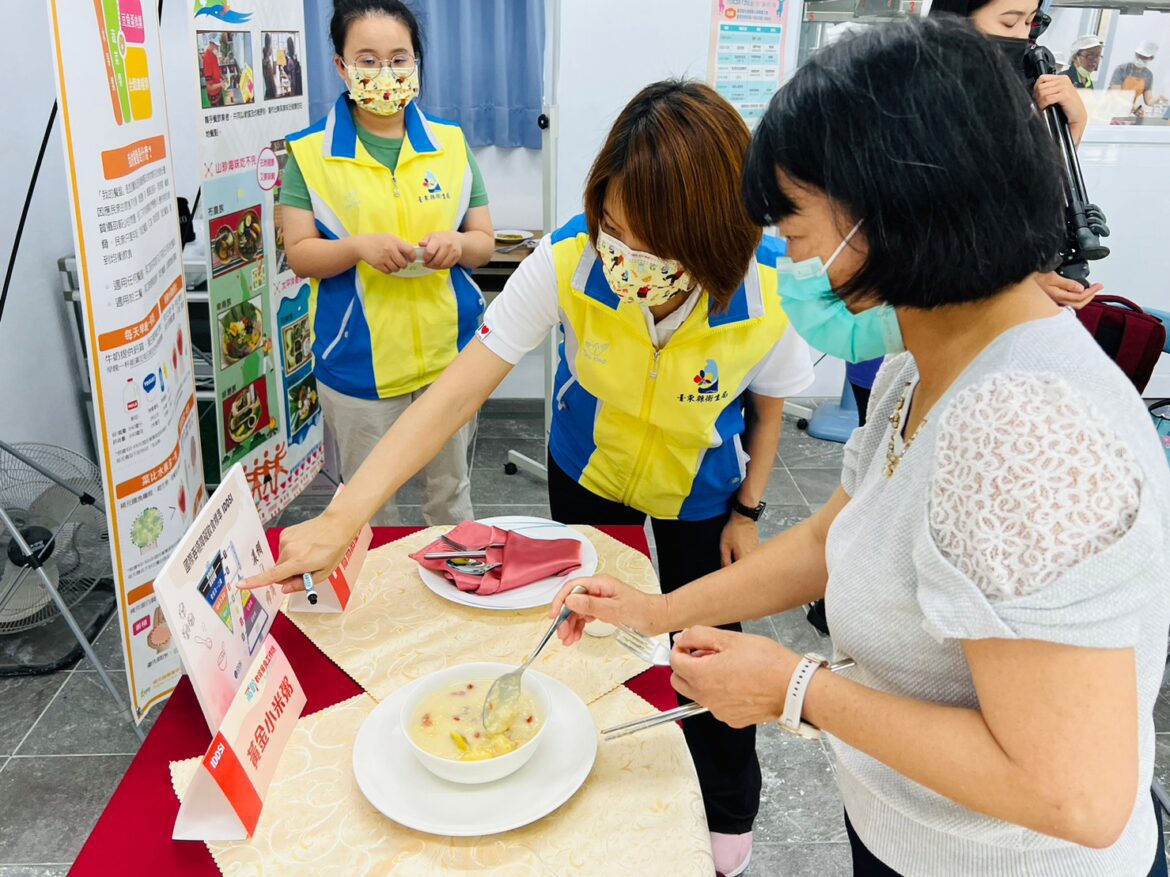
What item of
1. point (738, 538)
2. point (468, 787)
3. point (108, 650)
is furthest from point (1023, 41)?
point (108, 650)

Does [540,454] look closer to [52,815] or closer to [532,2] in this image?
[532,2]

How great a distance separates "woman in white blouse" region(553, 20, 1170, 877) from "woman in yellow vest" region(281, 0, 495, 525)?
1.58 metres

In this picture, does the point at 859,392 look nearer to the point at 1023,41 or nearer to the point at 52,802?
the point at 1023,41

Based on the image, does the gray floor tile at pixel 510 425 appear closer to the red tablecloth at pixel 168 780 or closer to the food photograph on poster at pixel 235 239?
the food photograph on poster at pixel 235 239

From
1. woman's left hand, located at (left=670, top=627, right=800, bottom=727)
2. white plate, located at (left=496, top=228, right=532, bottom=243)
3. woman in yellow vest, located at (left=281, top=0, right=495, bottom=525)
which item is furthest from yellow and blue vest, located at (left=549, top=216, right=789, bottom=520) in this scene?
white plate, located at (left=496, top=228, right=532, bottom=243)

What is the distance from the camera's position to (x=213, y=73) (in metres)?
2.40

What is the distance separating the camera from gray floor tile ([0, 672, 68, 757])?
226cm

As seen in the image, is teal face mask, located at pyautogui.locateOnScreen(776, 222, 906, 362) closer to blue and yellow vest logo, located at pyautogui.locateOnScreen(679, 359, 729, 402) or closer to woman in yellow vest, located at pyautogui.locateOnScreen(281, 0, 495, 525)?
blue and yellow vest logo, located at pyautogui.locateOnScreen(679, 359, 729, 402)

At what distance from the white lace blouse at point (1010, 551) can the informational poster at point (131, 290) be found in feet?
5.22

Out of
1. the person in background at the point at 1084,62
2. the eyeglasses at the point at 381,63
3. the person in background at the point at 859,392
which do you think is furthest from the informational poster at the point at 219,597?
the person in background at the point at 1084,62

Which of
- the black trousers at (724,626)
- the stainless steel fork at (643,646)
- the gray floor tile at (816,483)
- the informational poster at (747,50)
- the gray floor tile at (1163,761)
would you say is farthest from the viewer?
the gray floor tile at (816,483)

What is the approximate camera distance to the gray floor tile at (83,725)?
2230 millimetres

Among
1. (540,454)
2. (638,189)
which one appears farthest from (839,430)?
(638,189)

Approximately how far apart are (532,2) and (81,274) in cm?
255
